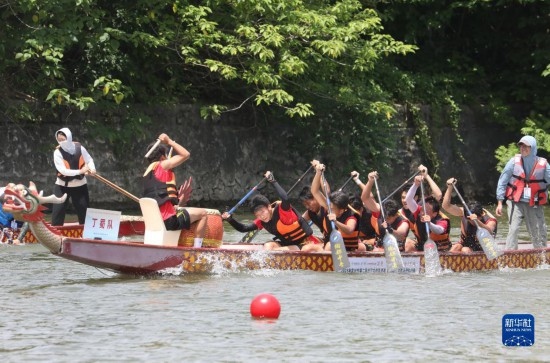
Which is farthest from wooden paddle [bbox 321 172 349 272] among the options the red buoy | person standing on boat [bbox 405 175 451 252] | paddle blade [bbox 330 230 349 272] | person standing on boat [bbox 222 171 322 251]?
the red buoy

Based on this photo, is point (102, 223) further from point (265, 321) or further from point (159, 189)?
point (265, 321)

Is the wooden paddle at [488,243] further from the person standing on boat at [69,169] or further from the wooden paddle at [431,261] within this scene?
the person standing on boat at [69,169]

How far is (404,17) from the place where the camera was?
97.9 ft

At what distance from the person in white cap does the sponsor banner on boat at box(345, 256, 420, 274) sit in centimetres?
161

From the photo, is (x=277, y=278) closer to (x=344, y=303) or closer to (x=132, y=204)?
(x=344, y=303)

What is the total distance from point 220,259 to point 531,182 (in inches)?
168

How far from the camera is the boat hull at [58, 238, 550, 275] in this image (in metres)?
14.0

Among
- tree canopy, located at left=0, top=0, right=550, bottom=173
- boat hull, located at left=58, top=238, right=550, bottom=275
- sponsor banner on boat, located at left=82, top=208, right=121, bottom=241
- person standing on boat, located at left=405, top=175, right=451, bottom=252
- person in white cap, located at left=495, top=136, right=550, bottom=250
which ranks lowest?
boat hull, located at left=58, top=238, right=550, bottom=275

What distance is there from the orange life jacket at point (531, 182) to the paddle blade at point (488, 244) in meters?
1.03

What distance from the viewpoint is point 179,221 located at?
1466 centimetres

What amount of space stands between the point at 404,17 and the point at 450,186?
14.6m

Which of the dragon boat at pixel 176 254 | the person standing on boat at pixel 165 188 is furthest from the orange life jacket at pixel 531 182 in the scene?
the person standing on boat at pixel 165 188

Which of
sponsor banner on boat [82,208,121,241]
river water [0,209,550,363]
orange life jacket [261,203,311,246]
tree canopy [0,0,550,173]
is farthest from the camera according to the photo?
tree canopy [0,0,550,173]

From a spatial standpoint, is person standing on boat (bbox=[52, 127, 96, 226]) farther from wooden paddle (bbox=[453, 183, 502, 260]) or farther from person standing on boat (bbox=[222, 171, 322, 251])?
wooden paddle (bbox=[453, 183, 502, 260])
